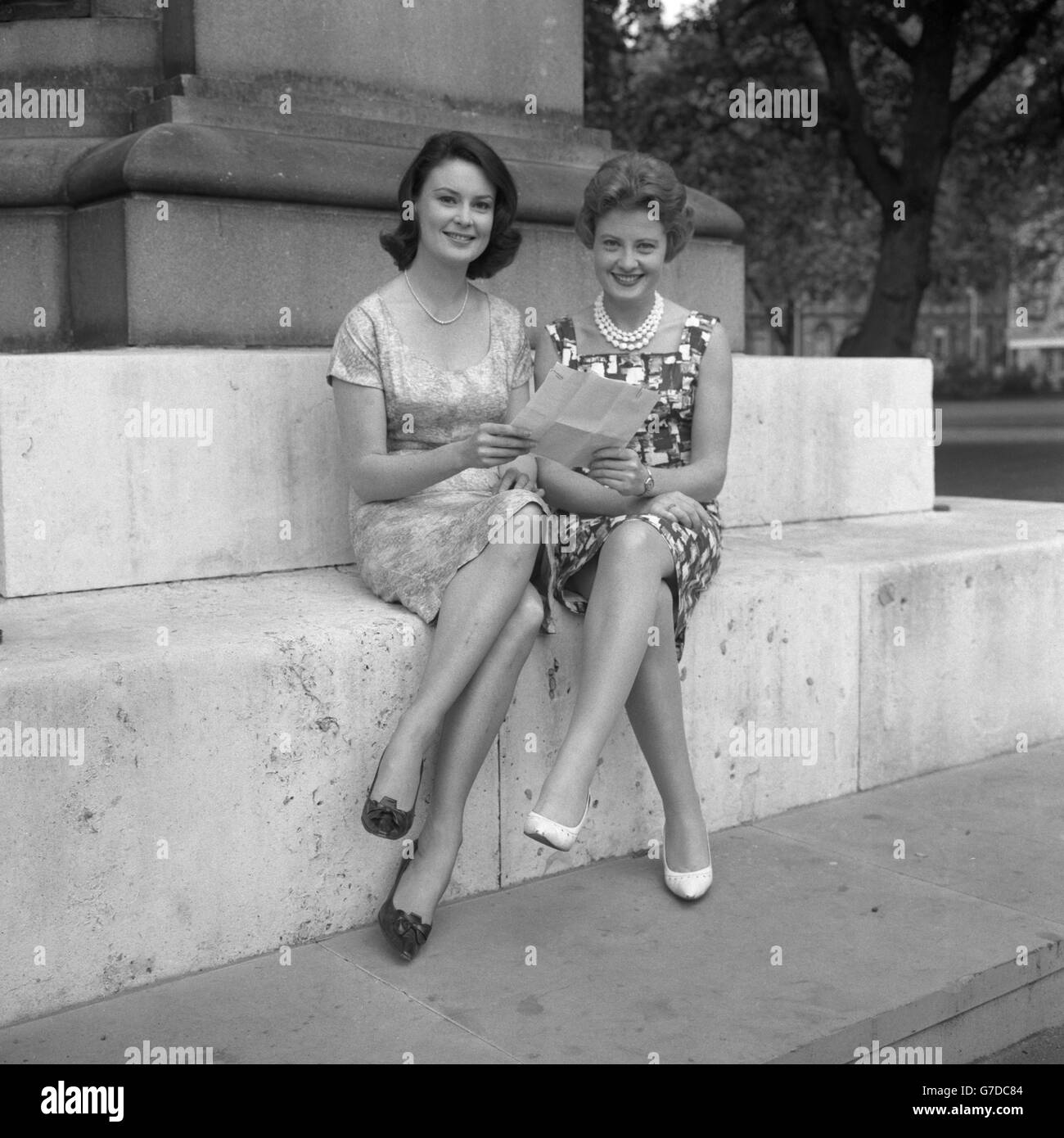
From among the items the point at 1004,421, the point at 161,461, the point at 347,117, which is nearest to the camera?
the point at 161,461

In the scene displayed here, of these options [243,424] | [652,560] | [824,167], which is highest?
[824,167]

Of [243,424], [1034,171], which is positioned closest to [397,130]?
[243,424]

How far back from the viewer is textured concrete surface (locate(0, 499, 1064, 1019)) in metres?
3.00

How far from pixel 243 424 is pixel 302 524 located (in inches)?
12.8

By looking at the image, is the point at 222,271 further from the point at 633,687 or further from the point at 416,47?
the point at 633,687

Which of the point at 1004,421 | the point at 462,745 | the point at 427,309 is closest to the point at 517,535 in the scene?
the point at 462,745

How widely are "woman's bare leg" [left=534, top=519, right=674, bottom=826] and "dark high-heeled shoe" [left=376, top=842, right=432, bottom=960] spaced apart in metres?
0.37

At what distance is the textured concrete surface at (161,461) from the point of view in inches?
145

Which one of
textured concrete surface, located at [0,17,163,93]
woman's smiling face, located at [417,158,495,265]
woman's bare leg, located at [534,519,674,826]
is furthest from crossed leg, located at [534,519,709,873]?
textured concrete surface, located at [0,17,163,93]

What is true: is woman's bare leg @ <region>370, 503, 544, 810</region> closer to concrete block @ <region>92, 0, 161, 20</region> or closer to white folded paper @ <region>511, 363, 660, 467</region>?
white folded paper @ <region>511, 363, 660, 467</region>

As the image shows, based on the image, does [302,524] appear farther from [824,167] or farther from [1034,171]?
[1034,171]

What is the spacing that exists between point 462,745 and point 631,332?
131cm

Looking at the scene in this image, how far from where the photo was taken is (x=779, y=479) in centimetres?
539

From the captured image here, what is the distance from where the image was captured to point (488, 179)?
3.77 meters
